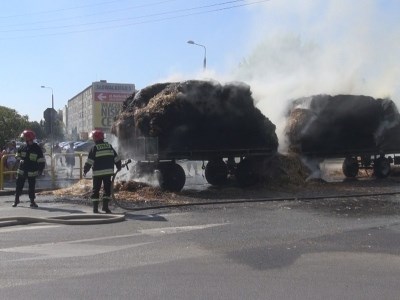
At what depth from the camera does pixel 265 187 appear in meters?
15.5

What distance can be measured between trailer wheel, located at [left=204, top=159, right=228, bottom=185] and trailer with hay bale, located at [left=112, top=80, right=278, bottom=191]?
29 cm

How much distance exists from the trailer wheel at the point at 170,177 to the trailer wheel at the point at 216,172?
2.18m

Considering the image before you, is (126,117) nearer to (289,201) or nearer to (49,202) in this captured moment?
(49,202)

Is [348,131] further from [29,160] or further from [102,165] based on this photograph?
[29,160]

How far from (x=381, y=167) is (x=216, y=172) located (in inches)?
280

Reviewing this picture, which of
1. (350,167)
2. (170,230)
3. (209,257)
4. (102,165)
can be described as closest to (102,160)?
(102,165)

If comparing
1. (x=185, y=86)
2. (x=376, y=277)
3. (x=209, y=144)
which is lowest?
(x=376, y=277)

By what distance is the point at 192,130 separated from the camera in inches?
582

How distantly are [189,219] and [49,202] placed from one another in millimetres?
4534

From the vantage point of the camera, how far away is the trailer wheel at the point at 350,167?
20.0 metres

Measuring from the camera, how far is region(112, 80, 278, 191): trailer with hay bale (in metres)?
14.4

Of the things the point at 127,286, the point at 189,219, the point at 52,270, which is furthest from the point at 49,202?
the point at 127,286

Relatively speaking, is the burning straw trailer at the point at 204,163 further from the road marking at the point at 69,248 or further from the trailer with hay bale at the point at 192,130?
the road marking at the point at 69,248

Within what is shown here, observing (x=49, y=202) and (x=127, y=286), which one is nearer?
(x=127, y=286)
